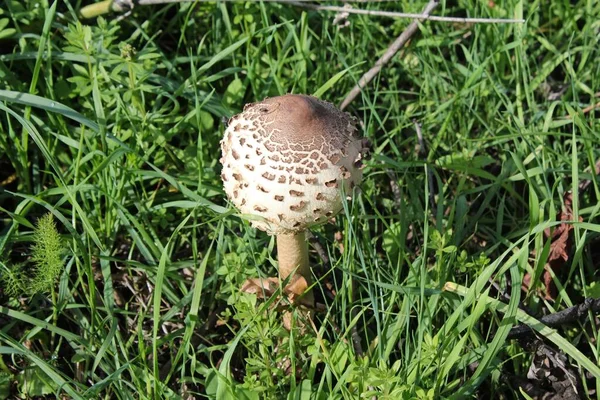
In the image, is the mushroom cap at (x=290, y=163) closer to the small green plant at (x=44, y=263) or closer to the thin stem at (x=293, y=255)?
the thin stem at (x=293, y=255)

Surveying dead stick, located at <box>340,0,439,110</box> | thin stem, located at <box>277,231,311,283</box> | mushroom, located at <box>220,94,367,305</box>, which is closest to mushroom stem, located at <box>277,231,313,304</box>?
thin stem, located at <box>277,231,311,283</box>

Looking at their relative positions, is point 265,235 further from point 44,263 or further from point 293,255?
point 44,263

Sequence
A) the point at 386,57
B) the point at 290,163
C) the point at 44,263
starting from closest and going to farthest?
1. the point at 290,163
2. the point at 44,263
3. the point at 386,57

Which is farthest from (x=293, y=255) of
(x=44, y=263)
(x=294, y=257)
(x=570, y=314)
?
(x=570, y=314)

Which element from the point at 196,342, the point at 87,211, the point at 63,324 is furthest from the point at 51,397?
the point at 87,211

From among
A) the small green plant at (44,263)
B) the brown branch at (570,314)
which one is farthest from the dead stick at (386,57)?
the small green plant at (44,263)

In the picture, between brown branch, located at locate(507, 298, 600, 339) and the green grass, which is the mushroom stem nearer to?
the green grass
